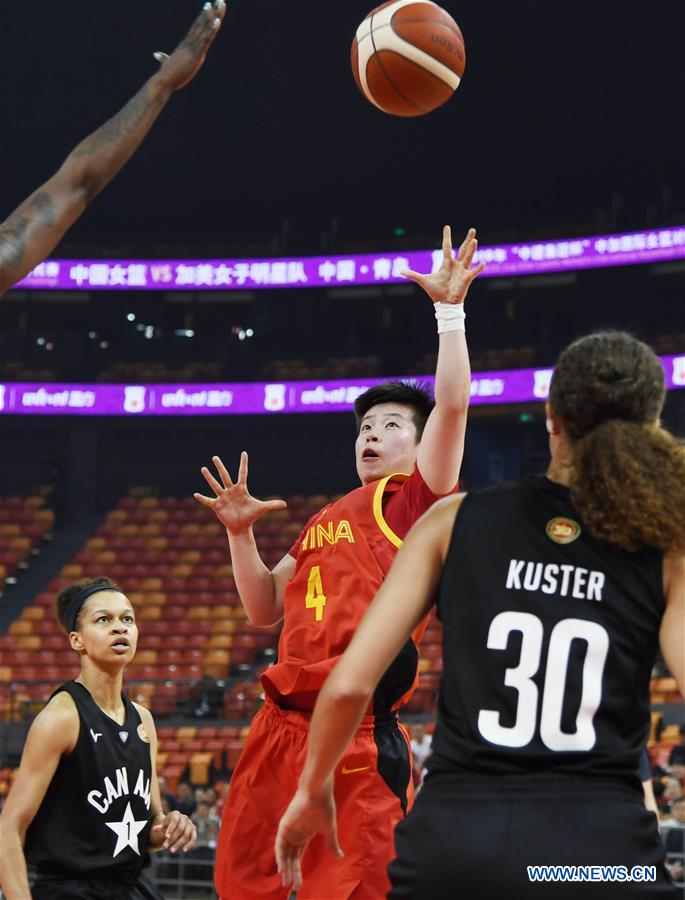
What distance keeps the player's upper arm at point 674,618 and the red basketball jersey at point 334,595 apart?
4.95ft

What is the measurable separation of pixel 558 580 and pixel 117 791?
230 centimetres

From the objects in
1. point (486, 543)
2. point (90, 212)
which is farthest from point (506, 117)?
point (486, 543)

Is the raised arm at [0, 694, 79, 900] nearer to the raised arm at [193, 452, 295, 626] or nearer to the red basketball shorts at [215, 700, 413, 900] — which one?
the red basketball shorts at [215, 700, 413, 900]

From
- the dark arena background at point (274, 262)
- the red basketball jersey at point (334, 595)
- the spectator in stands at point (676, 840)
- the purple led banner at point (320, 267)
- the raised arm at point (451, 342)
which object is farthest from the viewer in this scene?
the dark arena background at point (274, 262)

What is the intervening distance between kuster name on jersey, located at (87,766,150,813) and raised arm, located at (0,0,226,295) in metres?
1.78

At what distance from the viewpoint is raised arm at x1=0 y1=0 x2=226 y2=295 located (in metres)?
2.94

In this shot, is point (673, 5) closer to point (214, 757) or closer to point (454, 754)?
point (214, 757)

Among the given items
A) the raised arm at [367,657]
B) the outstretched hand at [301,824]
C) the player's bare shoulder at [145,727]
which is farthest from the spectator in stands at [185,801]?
the raised arm at [367,657]

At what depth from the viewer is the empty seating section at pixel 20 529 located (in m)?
19.8

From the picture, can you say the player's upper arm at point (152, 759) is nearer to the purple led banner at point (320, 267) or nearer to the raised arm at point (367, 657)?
the raised arm at point (367, 657)

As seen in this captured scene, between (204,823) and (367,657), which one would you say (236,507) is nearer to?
(367,657)

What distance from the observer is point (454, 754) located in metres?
2.09

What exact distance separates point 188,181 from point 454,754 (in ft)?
72.0

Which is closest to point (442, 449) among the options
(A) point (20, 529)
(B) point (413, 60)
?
(B) point (413, 60)
